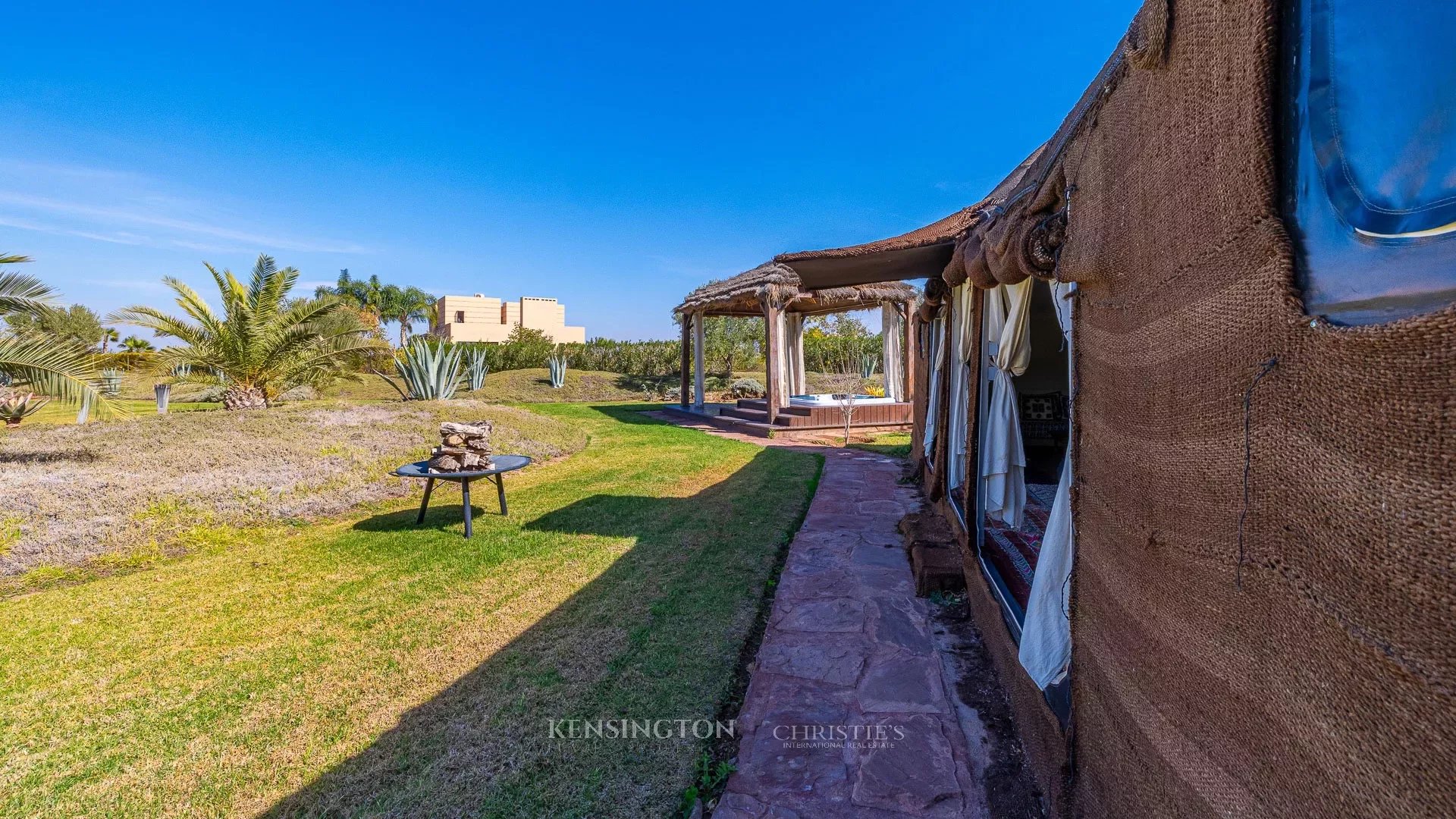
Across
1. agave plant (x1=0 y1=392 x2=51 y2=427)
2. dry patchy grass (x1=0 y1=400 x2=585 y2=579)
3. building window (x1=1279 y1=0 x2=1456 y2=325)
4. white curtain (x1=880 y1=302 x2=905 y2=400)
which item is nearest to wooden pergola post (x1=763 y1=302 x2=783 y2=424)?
white curtain (x1=880 y1=302 x2=905 y2=400)

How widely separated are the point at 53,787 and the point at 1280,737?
3.96 m

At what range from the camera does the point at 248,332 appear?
9328 millimetres

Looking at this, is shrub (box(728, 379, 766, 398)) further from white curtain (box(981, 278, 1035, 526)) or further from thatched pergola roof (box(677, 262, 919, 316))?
white curtain (box(981, 278, 1035, 526))

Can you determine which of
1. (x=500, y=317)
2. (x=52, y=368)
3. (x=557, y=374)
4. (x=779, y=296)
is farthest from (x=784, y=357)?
(x=500, y=317)

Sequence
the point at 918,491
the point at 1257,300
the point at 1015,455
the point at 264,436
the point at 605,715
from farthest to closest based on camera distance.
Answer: the point at 264,436
the point at 918,491
the point at 1015,455
the point at 605,715
the point at 1257,300

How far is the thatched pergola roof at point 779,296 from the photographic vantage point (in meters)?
12.7

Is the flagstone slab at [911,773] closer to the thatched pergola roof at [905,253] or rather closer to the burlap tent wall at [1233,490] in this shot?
the burlap tent wall at [1233,490]

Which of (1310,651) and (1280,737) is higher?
(1310,651)

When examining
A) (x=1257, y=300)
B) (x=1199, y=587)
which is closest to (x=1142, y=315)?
(x=1257, y=300)

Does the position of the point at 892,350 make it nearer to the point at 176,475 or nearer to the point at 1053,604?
the point at 1053,604

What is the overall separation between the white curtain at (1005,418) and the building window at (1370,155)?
2.35m

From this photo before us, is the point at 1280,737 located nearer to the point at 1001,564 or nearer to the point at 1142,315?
the point at 1142,315

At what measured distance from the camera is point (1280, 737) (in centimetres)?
99

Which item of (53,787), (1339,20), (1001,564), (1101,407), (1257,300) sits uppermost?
(1339,20)
